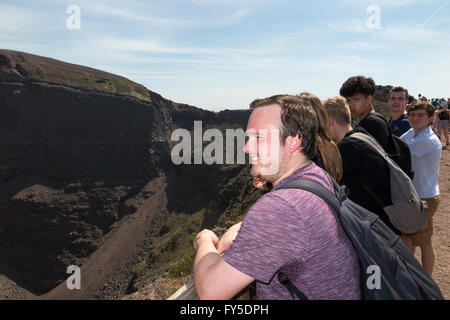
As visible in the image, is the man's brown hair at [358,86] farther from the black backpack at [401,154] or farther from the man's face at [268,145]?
the man's face at [268,145]

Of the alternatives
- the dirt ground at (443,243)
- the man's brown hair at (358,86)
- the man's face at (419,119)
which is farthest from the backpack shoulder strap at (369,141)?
the dirt ground at (443,243)

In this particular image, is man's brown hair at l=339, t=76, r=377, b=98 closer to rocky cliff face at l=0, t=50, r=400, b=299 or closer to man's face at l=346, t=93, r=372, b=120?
man's face at l=346, t=93, r=372, b=120

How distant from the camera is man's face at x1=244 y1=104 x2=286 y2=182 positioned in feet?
6.11

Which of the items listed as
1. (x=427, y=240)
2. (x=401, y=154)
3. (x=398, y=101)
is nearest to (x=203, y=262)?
(x=401, y=154)

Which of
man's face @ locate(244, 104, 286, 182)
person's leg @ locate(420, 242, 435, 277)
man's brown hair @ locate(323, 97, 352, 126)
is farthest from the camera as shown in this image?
person's leg @ locate(420, 242, 435, 277)

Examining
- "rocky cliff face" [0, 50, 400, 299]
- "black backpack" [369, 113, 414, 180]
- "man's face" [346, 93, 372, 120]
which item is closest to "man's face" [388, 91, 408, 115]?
"man's face" [346, 93, 372, 120]

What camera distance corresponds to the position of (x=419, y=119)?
19.1 ft

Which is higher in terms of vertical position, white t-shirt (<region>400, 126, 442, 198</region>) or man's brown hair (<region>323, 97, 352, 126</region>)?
man's brown hair (<region>323, 97, 352, 126</region>)

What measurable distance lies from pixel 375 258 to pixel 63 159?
82841 mm

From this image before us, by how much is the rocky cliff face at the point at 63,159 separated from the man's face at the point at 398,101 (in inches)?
2642

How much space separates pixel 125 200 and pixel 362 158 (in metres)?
76.0

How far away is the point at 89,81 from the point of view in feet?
284

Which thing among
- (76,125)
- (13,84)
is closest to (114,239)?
(76,125)

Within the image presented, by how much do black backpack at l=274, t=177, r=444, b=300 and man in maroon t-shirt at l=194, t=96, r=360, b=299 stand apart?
0.04m
